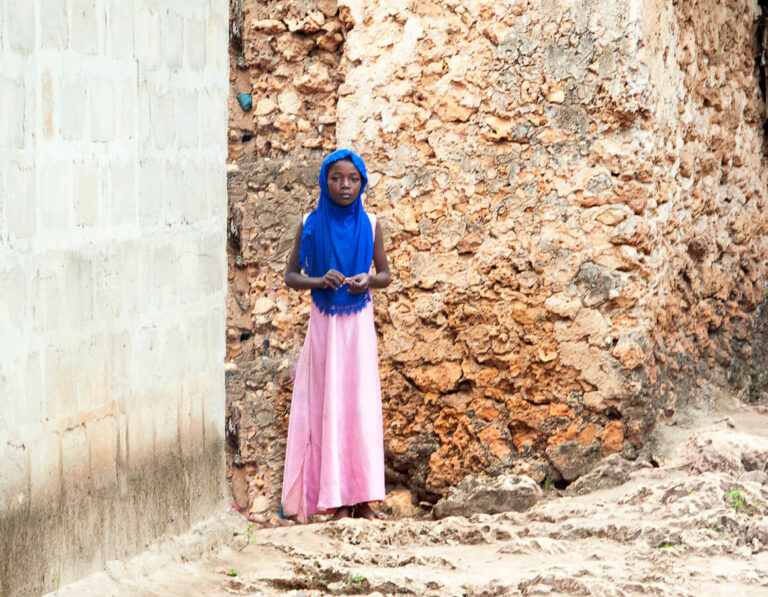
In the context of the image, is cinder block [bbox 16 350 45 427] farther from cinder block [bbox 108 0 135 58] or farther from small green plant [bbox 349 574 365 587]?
small green plant [bbox 349 574 365 587]

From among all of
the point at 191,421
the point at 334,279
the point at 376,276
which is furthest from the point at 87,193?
the point at 376,276

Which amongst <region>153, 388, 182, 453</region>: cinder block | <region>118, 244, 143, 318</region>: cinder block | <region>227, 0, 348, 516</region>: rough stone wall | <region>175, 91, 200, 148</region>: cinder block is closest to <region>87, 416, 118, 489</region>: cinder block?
<region>153, 388, 182, 453</region>: cinder block

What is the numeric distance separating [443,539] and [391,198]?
1.90 metres

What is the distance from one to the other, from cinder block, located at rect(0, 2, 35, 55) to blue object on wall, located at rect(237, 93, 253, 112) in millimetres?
3011

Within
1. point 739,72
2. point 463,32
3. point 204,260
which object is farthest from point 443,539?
point 739,72

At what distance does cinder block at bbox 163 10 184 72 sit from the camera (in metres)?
3.70

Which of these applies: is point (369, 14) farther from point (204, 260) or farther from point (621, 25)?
point (204, 260)

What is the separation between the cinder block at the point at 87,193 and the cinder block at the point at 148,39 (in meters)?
0.44

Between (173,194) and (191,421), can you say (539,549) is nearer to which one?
(191,421)

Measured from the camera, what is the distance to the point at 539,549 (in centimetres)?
414

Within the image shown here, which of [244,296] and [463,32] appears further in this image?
[244,296]

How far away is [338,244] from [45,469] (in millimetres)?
2102

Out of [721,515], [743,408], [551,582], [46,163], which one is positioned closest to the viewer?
[46,163]

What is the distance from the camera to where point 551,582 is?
3592 millimetres
